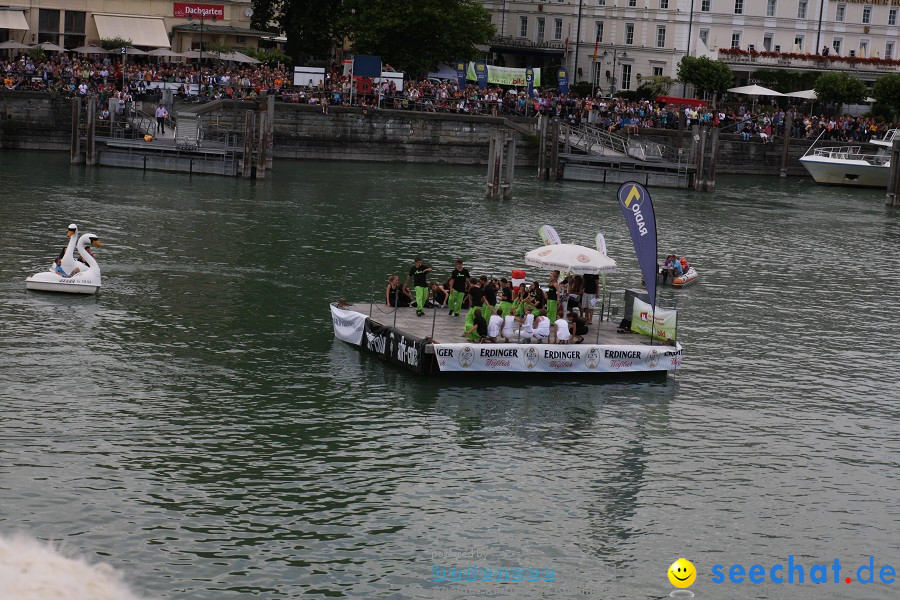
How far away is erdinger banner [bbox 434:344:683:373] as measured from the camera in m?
26.9

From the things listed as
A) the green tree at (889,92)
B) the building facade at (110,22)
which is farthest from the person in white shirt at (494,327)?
the green tree at (889,92)

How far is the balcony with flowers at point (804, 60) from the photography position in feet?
332

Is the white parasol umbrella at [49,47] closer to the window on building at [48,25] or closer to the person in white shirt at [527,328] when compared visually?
the window on building at [48,25]

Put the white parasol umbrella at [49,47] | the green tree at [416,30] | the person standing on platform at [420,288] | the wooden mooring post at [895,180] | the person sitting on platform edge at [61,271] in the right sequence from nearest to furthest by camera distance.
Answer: the person standing on platform at [420,288] < the person sitting on platform edge at [61,271] < the wooden mooring post at [895,180] < the white parasol umbrella at [49,47] < the green tree at [416,30]

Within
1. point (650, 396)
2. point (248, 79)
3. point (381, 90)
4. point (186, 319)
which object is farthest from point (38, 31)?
point (650, 396)

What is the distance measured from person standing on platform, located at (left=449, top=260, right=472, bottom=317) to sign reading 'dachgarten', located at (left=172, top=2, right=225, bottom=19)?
186ft

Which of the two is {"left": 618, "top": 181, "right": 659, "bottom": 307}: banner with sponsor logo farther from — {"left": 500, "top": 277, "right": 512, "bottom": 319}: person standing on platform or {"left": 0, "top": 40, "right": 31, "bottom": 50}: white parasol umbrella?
A: {"left": 0, "top": 40, "right": 31, "bottom": 50}: white parasol umbrella

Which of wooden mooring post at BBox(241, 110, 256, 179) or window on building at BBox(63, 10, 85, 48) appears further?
window on building at BBox(63, 10, 85, 48)

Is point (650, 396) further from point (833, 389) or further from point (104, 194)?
point (104, 194)

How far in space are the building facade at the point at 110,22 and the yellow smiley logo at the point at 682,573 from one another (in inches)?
2610

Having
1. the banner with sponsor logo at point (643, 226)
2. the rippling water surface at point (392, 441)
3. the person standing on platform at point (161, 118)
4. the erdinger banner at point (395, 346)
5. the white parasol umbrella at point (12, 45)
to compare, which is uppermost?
the white parasol umbrella at point (12, 45)

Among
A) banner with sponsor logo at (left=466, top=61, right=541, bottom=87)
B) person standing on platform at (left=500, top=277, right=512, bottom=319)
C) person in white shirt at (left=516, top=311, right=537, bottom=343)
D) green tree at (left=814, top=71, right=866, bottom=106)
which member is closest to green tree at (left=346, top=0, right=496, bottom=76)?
banner with sponsor logo at (left=466, top=61, right=541, bottom=87)

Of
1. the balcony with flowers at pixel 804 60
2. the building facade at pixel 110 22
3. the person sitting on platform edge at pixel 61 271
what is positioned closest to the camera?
the person sitting on platform edge at pixel 61 271

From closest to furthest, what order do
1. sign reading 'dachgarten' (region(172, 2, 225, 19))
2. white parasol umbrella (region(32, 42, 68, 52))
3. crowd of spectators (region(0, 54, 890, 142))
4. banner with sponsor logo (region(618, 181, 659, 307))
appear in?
banner with sponsor logo (region(618, 181, 659, 307))
crowd of spectators (region(0, 54, 890, 142))
white parasol umbrella (region(32, 42, 68, 52))
sign reading 'dachgarten' (region(172, 2, 225, 19))
